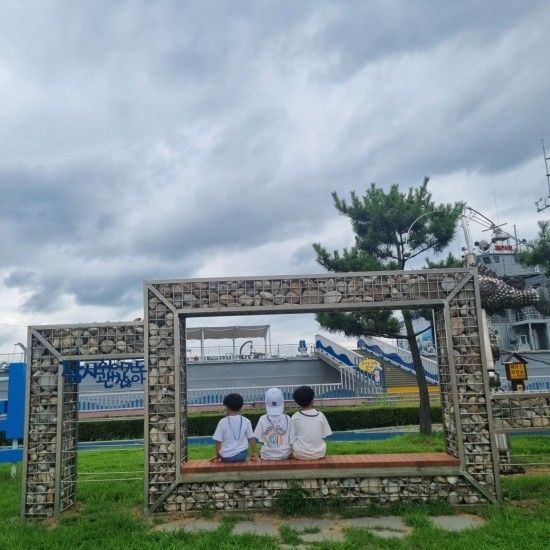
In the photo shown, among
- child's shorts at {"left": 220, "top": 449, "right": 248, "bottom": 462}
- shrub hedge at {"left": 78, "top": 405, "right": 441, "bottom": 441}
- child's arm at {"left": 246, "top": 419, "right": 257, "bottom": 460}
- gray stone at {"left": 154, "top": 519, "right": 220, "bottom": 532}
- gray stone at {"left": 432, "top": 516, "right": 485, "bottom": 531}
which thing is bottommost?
gray stone at {"left": 432, "top": 516, "right": 485, "bottom": 531}

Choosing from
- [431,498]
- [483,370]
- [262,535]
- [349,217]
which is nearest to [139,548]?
[262,535]

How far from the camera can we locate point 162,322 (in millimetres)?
6152

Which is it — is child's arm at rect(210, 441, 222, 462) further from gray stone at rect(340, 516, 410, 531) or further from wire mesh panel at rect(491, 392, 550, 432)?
wire mesh panel at rect(491, 392, 550, 432)

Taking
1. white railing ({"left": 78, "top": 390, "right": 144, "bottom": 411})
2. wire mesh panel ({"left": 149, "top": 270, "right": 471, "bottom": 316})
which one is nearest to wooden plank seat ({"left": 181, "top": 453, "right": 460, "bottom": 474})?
wire mesh panel ({"left": 149, "top": 270, "right": 471, "bottom": 316})

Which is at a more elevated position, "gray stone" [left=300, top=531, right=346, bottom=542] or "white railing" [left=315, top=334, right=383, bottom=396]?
"white railing" [left=315, top=334, right=383, bottom=396]

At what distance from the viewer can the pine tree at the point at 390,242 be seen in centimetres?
1229

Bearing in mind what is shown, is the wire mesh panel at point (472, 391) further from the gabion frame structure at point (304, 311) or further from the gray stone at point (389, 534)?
the gray stone at point (389, 534)

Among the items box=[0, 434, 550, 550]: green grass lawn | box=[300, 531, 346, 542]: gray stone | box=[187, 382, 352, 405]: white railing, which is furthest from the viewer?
box=[187, 382, 352, 405]: white railing

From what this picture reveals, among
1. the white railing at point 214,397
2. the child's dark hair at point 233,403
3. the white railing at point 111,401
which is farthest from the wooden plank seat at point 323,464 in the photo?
the white railing at point 111,401

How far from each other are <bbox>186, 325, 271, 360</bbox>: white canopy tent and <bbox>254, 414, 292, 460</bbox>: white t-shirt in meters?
17.3

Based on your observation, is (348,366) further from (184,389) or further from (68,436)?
(68,436)

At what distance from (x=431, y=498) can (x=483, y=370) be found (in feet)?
5.06

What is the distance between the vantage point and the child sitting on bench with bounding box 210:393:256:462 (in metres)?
6.08

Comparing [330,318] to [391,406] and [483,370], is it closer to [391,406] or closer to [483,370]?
[391,406]
